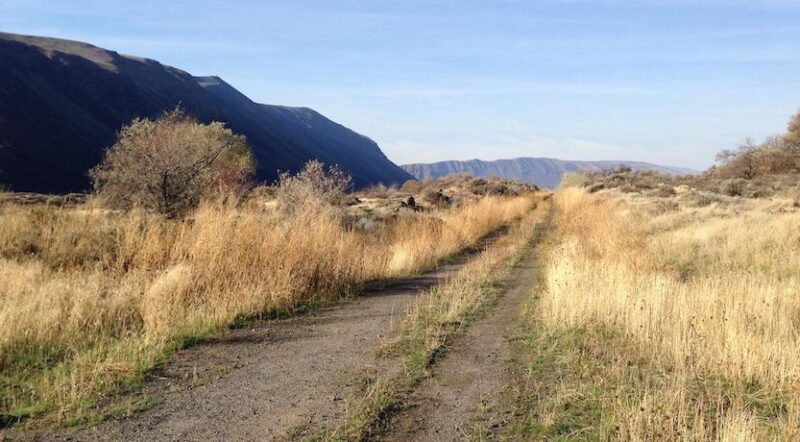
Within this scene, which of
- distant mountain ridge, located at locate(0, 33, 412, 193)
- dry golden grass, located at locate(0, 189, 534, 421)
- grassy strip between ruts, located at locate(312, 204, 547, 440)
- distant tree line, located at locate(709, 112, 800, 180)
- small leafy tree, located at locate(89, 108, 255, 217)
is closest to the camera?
grassy strip between ruts, located at locate(312, 204, 547, 440)

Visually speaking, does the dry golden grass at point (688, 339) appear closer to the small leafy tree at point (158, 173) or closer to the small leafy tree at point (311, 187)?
the small leafy tree at point (311, 187)

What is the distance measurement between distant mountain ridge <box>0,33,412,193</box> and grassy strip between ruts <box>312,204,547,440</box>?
5324cm

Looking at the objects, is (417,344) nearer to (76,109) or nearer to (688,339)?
(688,339)

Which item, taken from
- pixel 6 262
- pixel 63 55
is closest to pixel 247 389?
pixel 6 262

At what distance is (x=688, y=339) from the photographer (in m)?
6.23

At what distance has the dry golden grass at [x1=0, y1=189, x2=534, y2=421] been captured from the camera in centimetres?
536

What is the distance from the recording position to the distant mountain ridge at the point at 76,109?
264ft

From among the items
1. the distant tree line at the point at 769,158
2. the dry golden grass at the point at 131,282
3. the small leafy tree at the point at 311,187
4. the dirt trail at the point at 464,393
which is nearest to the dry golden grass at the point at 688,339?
the dirt trail at the point at 464,393

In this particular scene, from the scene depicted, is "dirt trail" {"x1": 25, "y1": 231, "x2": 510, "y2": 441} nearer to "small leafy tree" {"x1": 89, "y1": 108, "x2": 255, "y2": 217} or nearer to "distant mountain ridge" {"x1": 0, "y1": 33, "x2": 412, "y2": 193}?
"small leafy tree" {"x1": 89, "y1": 108, "x2": 255, "y2": 217}

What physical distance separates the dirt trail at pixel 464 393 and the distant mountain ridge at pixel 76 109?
183 ft

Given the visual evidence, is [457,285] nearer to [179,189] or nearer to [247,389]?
[247,389]

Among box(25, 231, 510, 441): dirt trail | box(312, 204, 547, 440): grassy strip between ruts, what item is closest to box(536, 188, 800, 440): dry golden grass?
box(312, 204, 547, 440): grassy strip between ruts

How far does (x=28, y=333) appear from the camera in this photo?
6.22 m

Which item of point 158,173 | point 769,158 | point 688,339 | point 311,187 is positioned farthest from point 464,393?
point 769,158
